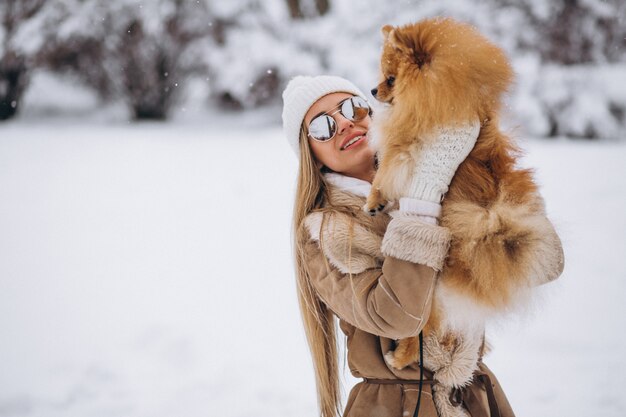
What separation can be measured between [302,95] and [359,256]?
74 cm

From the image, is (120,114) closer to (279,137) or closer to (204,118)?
(204,118)

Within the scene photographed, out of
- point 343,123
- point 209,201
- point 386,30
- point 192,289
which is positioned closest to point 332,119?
point 343,123

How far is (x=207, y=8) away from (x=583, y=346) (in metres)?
8.04

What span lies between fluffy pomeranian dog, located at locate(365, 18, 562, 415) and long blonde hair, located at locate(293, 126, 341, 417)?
1.13 ft

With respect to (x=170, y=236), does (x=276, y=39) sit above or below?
above

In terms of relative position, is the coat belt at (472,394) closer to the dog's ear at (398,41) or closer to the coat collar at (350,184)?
the coat collar at (350,184)

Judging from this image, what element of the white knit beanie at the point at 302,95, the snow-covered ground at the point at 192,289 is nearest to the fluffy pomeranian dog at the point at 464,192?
the snow-covered ground at the point at 192,289

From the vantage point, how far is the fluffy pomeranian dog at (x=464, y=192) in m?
1.32

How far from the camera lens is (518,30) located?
8859 millimetres

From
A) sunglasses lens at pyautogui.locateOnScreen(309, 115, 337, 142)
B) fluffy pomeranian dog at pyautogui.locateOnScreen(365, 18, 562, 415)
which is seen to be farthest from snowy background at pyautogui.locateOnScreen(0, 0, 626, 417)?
sunglasses lens at pyautogui.locateOnScreen(309, 115, 337, 142)

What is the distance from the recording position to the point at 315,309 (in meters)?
1.86

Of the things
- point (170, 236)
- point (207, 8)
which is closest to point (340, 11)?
point (207, 8)

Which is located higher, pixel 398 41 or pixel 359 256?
pixel 398 41

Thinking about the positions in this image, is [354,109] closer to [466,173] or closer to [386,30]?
[386,30]
